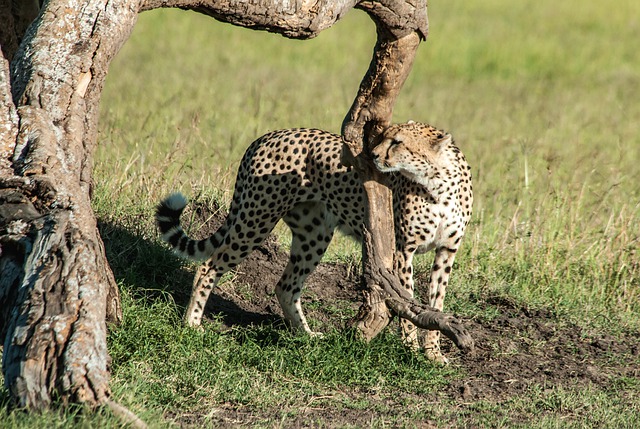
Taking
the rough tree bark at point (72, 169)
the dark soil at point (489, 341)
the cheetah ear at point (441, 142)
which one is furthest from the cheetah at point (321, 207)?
the rough tree bark at point (72, 169)

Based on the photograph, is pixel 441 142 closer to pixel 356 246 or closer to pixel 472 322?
pixel 472 322

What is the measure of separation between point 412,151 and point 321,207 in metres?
0.81

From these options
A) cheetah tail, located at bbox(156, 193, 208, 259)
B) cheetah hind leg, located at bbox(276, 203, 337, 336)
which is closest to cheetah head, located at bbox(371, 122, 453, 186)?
cheetah hind leg, located at bbox(276, 203, 337, 336)

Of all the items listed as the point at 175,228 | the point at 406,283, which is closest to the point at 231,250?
the point at 175,228

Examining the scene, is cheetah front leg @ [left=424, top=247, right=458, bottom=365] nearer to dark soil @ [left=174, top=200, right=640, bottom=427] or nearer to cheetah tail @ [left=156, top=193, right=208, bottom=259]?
dark soil @ [left=174, top=200, right=640, bottom=427]

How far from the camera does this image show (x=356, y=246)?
6289mm

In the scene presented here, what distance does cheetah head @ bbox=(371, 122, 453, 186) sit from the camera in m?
4.60

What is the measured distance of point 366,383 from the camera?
4324mm

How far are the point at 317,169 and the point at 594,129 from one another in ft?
20.3

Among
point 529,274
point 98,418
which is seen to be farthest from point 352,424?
point 529,274

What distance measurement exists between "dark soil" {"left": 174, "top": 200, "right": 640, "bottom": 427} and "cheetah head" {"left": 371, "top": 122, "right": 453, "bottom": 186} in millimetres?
962

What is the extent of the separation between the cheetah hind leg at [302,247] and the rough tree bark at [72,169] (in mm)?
829

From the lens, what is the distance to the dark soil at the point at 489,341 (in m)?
4.37

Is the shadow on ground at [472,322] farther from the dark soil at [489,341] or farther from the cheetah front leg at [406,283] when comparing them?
the cheetah front leg at [406,283]
